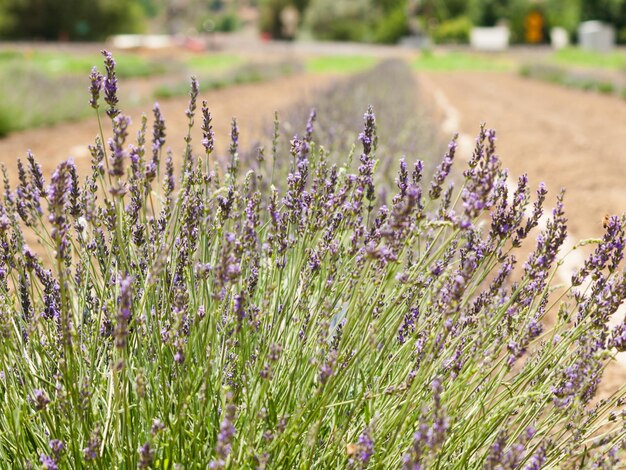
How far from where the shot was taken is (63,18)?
4081 cm

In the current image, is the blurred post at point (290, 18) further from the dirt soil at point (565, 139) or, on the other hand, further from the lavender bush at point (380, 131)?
the lavender bush at point (380, 131)

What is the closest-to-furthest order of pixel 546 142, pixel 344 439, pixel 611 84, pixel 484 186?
pixel 484 186 < pixel 344 439 < pixel 546 142 < pixel 611 84

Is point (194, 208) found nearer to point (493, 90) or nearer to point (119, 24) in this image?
point (493, 90)

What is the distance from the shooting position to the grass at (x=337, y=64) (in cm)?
2572

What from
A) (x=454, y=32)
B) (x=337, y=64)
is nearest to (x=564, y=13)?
(x=454, y=32)

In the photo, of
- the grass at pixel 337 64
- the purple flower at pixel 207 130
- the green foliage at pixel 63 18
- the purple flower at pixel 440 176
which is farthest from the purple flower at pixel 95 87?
the green foliage at pixel 63 18

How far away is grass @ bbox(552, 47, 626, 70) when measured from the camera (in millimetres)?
26250

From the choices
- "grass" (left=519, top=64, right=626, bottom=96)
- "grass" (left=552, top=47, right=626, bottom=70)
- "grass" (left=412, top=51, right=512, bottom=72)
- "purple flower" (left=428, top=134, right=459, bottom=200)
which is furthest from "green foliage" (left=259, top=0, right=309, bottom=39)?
"purple flower" (left=428, top=134, right=459, bottom=200)

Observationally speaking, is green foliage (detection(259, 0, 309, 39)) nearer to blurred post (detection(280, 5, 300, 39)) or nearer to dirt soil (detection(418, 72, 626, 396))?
blurred post (detection(280, 5, 300, 39))

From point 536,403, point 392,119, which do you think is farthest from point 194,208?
point 392,119

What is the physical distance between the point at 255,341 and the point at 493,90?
17235 millimetres

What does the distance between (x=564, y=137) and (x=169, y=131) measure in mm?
5397

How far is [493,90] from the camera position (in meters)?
17.9

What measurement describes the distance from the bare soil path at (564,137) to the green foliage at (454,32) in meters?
27.2
